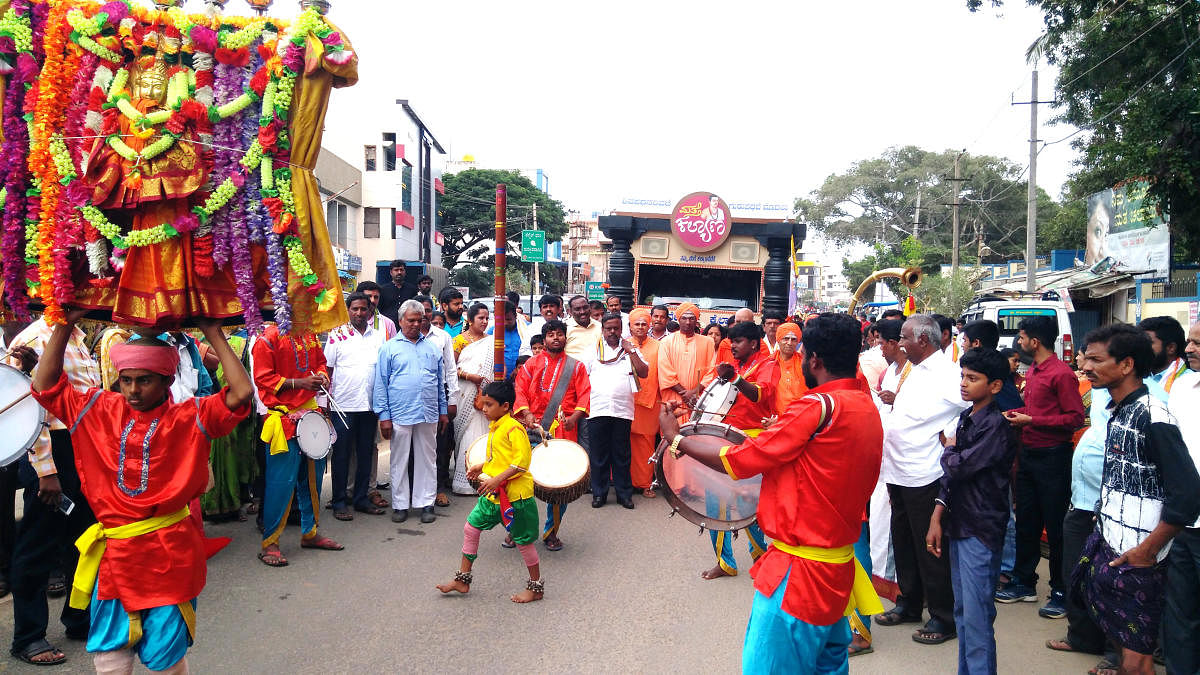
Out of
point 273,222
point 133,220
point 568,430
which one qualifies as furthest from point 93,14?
point 568,430

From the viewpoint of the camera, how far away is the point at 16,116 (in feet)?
10.2

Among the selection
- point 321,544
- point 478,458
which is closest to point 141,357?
point 478,458

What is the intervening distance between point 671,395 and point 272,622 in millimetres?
4445

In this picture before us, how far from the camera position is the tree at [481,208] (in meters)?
48.2

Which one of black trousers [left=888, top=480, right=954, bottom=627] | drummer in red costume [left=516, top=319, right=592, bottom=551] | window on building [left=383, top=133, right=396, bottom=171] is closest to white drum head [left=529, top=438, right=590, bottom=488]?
drummer in red costume [left=516, top=319, right=592, bottom=551]

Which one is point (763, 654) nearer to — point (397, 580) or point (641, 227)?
point (397, 580)

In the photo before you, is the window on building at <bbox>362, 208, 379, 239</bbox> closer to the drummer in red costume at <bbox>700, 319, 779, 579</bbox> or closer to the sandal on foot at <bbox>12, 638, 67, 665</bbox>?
the drummer in red costume at <bbox>700, 319, 779, 579</bbox>

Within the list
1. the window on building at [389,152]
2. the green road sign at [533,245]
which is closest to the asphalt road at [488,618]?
the green road sign at [533,245]

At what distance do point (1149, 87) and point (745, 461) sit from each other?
39.3 feet

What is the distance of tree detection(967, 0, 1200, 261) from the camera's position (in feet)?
34.4

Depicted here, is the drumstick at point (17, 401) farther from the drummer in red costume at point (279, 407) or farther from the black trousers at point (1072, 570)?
the black trousers at point (1072, 570)

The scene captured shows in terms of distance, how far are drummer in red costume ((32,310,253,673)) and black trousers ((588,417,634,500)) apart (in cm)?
509

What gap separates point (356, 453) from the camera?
7656 millimetres

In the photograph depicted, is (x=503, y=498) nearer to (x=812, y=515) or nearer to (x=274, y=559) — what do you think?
(x=274, y=559)
